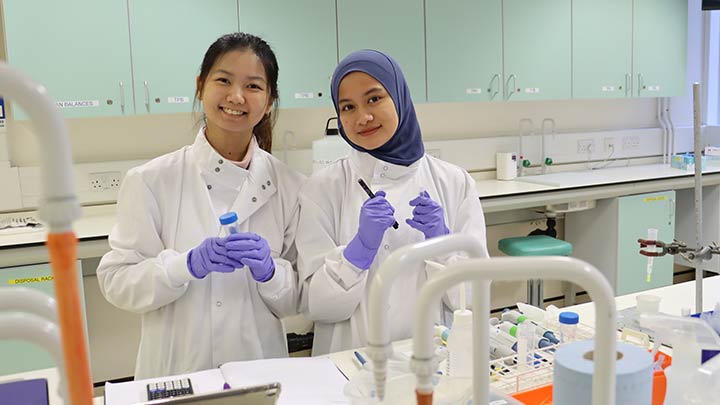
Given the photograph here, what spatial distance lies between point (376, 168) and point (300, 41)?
1.57 metres

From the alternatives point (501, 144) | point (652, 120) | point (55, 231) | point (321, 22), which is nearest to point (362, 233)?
point (55, 231)

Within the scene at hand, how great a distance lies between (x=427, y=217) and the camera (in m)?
1.52

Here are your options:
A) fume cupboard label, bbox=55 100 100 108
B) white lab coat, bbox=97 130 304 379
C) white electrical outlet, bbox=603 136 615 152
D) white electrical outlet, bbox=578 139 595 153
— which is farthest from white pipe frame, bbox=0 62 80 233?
white electrical outlet, bbox=603 136 615 152

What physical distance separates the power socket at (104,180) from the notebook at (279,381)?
1.91 metres

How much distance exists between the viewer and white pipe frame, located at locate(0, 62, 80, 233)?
0.48 m

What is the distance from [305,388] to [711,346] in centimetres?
75

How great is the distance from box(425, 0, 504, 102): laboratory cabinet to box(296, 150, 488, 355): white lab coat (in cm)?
176

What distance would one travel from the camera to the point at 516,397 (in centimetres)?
115

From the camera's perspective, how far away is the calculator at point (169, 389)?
1.20 m

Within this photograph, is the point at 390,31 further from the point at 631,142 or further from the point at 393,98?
the point at 631,142

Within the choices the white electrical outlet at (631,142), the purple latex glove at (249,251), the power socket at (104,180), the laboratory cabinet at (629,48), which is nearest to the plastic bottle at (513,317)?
the purple latex glove at (249,251)

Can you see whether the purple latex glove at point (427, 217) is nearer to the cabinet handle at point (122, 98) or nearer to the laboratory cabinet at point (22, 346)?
the laboratory cabinet at point (22, 346)

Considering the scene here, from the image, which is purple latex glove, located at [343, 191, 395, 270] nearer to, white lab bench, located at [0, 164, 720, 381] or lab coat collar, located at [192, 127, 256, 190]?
lab coat collar, located at [192, 127, 256, 190]

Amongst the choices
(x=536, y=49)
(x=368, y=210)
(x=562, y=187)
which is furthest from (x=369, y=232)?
(x=536, y=49)
